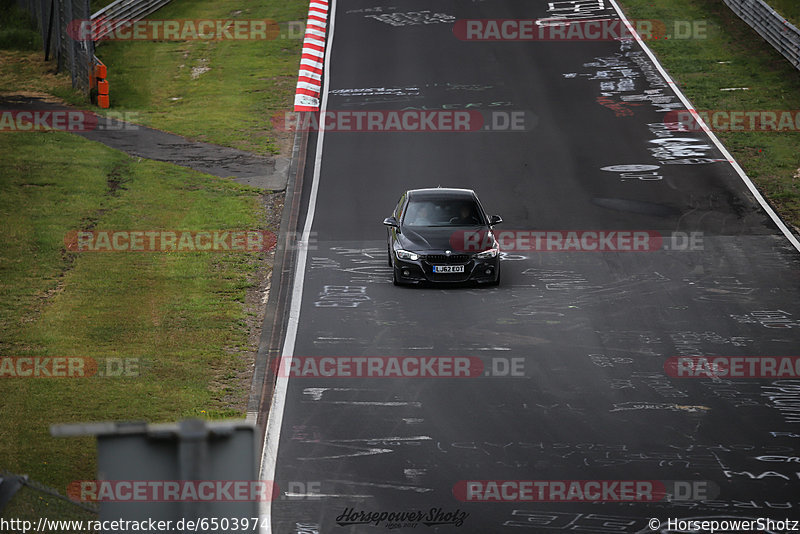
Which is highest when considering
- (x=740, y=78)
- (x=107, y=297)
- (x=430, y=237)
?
(x=740, y=78)

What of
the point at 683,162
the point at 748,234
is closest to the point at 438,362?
the point at 748,234

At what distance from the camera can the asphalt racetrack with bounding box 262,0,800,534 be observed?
10227 mm

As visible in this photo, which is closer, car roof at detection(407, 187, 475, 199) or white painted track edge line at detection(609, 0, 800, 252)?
car roof at detection(407, 187, 475, 199)

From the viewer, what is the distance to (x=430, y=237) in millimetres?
18141

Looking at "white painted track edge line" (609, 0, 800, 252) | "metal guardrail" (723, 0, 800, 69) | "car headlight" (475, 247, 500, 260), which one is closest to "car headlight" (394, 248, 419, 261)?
"car headlight" (475, 247, 500, 260)

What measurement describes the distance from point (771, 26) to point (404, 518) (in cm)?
2908

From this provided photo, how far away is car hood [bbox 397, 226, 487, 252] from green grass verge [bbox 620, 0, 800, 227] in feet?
25.4

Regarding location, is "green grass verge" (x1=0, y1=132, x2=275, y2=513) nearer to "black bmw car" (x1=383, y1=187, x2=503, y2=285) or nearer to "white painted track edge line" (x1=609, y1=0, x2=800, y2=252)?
"black bmw car" (x1=383, y1=187, x2=503, y2=285)

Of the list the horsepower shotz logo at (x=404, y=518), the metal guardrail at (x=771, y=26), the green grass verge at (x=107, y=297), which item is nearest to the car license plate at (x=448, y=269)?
the green grass verge at (x=107, y=297)

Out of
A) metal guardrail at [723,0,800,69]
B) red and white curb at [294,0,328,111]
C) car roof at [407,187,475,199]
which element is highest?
metal guardrail at [723,0,800,69]

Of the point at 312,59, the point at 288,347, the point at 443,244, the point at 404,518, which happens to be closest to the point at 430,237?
the point at 443,244

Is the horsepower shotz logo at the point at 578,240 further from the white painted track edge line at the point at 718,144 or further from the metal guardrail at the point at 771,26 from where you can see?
the metal guardrail at the point at 771,26

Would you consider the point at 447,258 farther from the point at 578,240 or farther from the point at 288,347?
the point at 288,347

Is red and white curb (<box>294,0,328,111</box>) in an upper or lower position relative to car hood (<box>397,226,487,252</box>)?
upper
